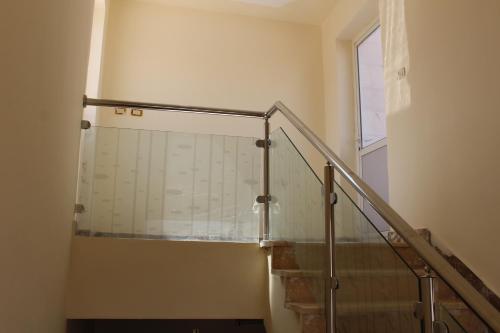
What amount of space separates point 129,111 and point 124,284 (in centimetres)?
244

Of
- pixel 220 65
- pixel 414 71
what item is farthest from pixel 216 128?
pixel 414 71

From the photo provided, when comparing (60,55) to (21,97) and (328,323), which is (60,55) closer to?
(21,97)

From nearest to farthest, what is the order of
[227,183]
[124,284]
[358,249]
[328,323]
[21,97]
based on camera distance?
[21,97], [358,249], [328,323], [124,284], [227,183]

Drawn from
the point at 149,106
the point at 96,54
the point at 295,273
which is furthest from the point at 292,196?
the point at 96,54

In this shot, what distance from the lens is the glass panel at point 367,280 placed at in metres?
1.56

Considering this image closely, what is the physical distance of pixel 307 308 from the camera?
2.25m

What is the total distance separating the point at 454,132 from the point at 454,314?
125cm

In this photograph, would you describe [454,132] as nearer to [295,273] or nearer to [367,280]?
[295,273]

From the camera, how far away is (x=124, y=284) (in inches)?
115

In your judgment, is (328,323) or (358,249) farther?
(328,323)

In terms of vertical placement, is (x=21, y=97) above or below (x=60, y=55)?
below

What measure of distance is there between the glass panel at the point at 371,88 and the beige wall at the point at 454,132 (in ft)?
3.65

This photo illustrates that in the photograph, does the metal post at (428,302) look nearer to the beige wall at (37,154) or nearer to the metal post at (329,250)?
the metal post at (329,250)

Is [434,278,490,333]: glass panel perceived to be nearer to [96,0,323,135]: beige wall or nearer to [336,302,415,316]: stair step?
[336,302,415,316]: stair step
